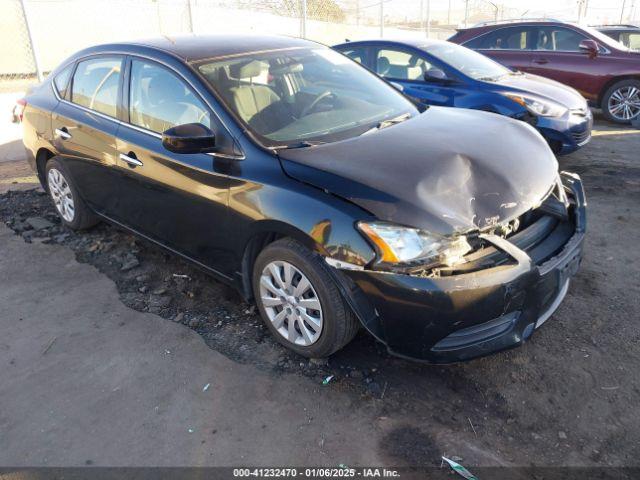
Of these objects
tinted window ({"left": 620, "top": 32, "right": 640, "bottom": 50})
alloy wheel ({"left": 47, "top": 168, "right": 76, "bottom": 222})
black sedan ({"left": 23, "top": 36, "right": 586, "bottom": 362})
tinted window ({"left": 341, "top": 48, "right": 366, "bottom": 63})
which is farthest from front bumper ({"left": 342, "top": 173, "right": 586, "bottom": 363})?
tinted window ({"left": 620, "top": 32, "right": 640, "bottom": 50})

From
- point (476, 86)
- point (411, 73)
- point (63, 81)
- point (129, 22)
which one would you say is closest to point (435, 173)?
point (63, 81)

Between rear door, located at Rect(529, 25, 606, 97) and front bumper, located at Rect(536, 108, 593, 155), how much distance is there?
3.10 m

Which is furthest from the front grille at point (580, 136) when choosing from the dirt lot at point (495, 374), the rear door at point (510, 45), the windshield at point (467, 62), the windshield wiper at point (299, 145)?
the windshield wiper at point (299, 145)

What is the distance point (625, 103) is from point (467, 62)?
3519 mm

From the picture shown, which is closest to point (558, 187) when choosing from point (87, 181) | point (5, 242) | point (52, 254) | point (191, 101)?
point (191, 101)

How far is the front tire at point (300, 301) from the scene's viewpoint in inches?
104

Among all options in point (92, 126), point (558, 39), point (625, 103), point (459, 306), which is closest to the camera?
point (459, 306)

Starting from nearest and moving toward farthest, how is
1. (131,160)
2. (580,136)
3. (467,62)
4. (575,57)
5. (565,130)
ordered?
(131,160) → (565,130) → (580,136) → (467,62) → (575,57)

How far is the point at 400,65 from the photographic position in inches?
273

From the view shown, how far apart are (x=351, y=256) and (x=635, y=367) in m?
1.70

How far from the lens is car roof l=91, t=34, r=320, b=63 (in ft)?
11.2

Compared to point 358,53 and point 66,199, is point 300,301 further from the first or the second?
point 358,53

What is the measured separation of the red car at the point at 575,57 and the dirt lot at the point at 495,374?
5.29 metres

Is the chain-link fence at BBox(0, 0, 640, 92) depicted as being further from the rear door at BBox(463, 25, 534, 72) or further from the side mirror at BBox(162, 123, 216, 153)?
the side mirror at BBox(162, 123, 216, 153)
